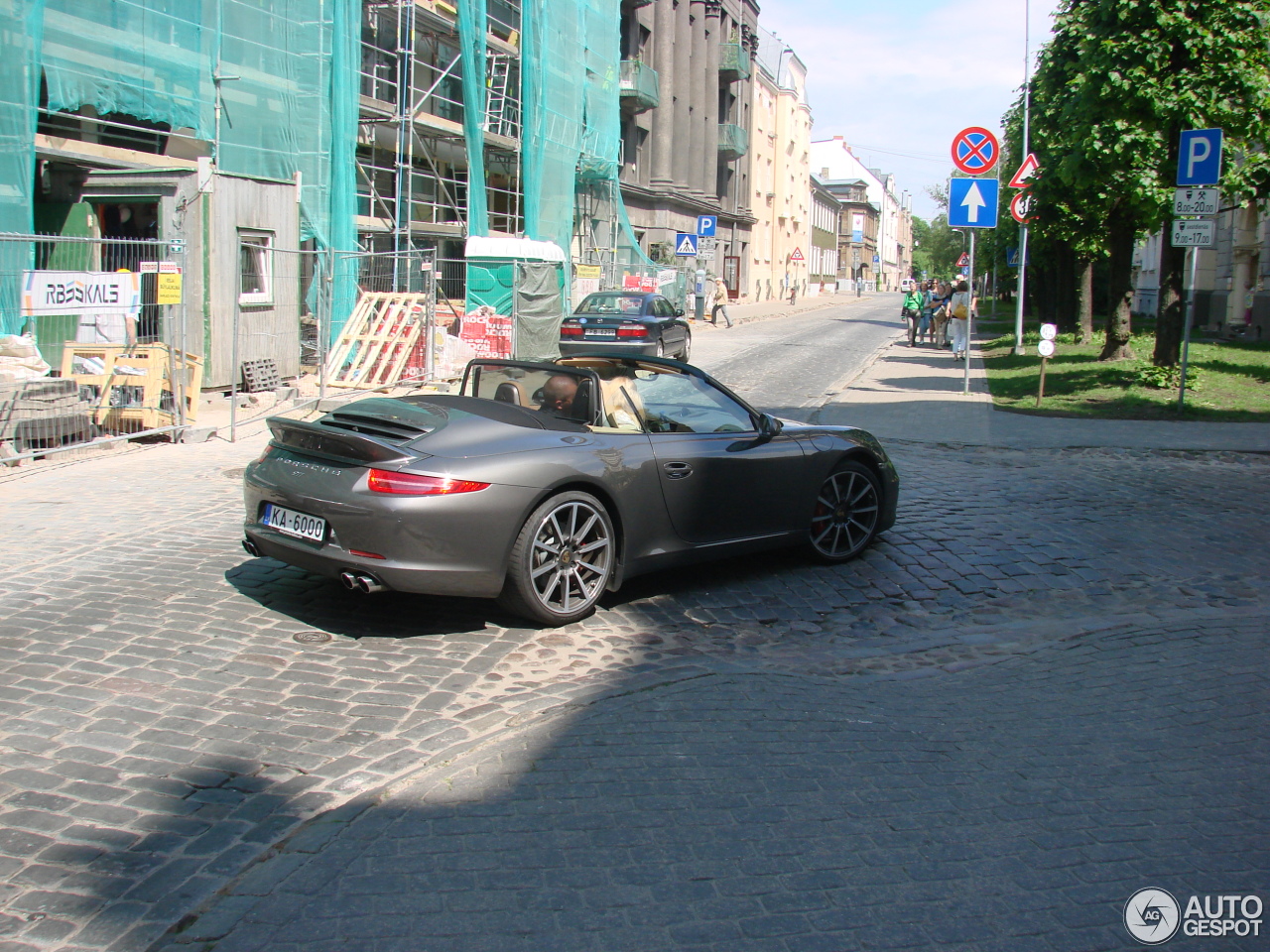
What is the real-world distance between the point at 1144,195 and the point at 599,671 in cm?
1437

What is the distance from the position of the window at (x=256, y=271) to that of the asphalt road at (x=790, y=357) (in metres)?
7.50

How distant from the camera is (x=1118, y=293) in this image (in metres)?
21.0

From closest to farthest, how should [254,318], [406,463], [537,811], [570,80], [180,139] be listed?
[537,811] < [406,463] < [254,318] < [180,139] < [570,80]

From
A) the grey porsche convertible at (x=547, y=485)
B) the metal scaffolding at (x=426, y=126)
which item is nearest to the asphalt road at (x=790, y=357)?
the metal scaffolding at (x=426, y=126)

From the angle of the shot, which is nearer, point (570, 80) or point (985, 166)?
point (985, 166)

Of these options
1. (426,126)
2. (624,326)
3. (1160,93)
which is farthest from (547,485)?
(426,126)

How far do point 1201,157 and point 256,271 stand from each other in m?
13.0

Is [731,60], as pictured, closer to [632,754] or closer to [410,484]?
Answer: [410,484]

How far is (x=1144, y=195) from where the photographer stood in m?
16.2

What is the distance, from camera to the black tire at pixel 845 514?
7.25 metres

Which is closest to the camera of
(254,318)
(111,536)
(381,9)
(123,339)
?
(111,536)

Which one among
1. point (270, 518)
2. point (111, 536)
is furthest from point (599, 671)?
point (111, 536)

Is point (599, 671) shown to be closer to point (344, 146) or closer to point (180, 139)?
point (180, 139)

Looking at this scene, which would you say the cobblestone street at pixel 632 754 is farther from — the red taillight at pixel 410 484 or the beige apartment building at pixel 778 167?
the beige apartment building at pixel 778 167
